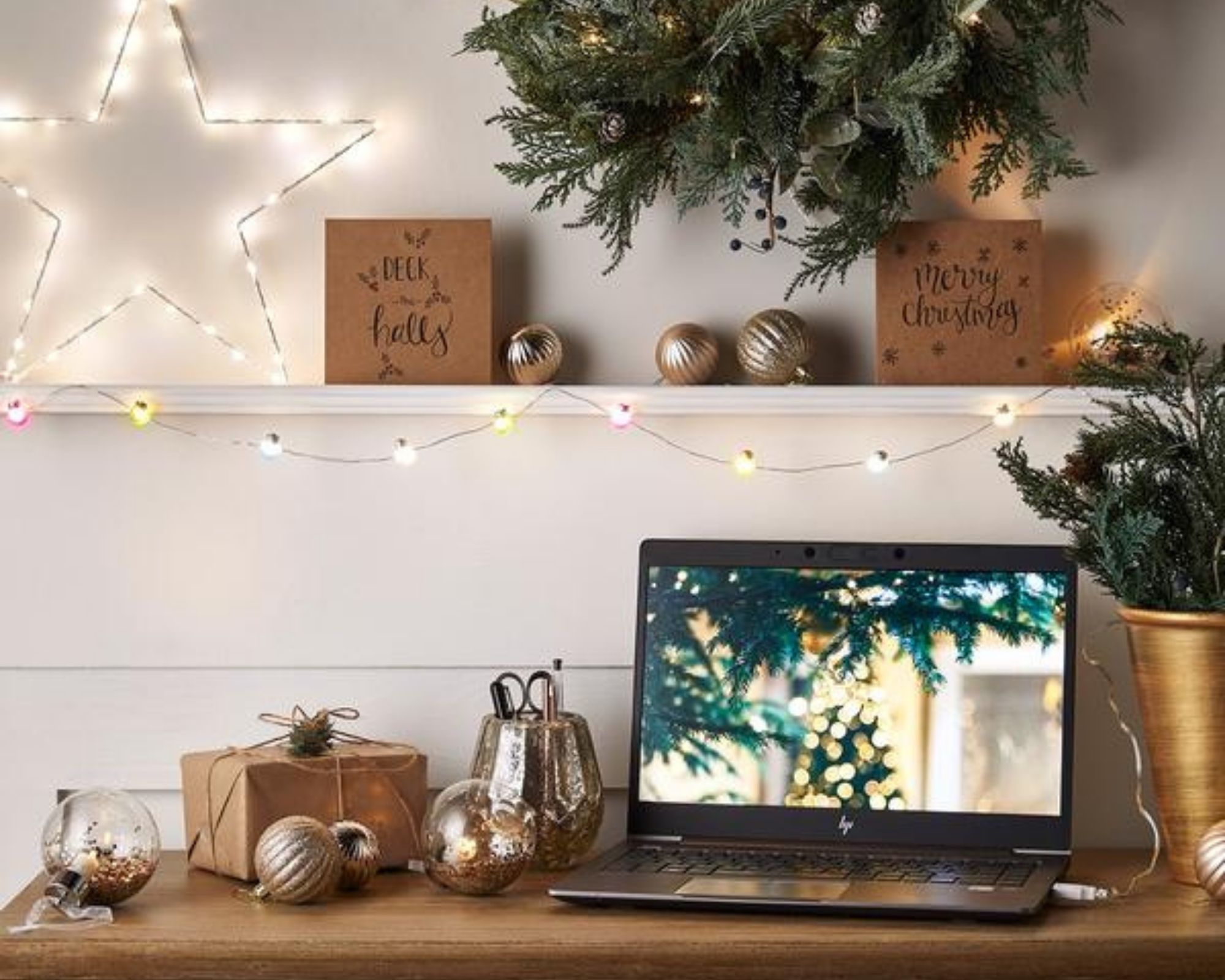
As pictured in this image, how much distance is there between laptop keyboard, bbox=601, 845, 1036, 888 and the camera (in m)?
1.68

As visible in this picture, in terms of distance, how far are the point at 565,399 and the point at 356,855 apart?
0.51 m

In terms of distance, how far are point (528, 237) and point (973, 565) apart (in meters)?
0.57

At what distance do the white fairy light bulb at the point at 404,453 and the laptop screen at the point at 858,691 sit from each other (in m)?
0.31

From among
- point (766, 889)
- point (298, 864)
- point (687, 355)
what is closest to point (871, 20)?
point (687, 355)

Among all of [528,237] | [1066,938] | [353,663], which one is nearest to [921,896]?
[1066,938]

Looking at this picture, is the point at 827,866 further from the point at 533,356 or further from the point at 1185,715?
the point at 533,356

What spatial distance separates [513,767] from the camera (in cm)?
181

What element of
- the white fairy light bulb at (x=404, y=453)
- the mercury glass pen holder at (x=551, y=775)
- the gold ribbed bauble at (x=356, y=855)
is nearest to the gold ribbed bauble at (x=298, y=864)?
the gold ribbed bauble at (x=356, y=855)

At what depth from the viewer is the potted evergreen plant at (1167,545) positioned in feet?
5.63

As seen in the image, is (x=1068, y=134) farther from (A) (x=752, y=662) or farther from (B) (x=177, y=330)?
(B) (x=177, y=330)

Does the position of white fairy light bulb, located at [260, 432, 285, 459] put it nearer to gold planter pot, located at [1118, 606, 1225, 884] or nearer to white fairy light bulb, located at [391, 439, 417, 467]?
white fairy light bulb, located at [391, 439, 417, 467]

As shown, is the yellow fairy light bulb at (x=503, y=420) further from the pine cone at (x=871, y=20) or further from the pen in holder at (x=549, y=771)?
the pine cone at (x=871, y=20)

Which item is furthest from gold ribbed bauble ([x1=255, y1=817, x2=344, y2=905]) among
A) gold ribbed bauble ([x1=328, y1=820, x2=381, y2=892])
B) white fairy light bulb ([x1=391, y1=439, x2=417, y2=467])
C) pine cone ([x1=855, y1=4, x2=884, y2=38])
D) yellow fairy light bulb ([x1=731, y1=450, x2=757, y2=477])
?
pine cone ([x1=855, y1=4, x2=884, y2=38])

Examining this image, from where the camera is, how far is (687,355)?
6.33ft
